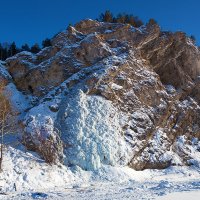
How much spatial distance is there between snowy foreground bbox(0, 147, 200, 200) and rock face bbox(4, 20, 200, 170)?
1304mm

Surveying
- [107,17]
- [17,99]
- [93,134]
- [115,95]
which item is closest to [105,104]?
[115,95]

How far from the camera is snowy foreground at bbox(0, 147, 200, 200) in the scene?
18828 mm

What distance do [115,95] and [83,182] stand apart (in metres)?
10.3

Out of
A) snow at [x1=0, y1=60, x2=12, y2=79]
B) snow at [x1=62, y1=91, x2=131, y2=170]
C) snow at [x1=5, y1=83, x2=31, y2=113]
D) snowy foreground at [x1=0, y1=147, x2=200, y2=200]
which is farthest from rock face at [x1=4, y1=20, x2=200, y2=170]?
snowy foreground at [x1=0, y1=147, x2=200, y2=200]

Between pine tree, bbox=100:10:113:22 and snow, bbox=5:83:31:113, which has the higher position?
pine tree, bbox=100:10:113:22

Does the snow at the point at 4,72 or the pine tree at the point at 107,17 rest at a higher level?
the pine tree at the point at 107,17

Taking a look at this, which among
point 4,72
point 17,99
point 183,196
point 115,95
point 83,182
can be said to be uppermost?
point 4,72

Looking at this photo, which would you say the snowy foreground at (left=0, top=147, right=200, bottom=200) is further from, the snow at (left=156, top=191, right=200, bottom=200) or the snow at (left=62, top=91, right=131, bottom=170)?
the snow at (left=62, top=91, right=131, bottom=170)

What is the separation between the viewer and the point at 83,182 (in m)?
25.1

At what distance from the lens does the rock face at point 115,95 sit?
29.2 m

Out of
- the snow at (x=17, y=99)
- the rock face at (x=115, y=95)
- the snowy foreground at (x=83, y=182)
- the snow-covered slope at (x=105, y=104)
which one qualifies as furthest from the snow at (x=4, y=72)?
the snowy foreground at (x=83, y=182)

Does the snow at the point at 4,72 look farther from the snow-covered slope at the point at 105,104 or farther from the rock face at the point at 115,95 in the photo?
the rock face at the point at 115,95

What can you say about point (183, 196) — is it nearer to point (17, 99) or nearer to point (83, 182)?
point (83, 182)

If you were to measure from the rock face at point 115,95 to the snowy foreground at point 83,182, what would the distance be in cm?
130
